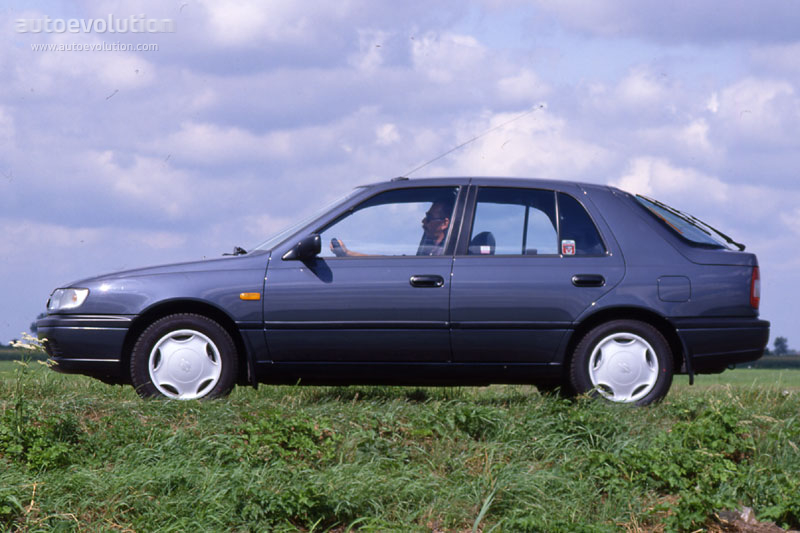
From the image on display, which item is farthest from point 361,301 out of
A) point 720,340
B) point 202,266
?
point 720,340

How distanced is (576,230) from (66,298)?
13.5 ft

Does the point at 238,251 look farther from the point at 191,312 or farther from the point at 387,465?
the point at 387,465

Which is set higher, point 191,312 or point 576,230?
point 576,230

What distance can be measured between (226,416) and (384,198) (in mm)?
2107

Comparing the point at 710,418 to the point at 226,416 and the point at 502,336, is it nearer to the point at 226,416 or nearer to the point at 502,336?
the point at 502,336

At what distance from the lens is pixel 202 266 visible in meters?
7.30

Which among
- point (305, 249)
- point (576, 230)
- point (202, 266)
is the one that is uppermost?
point (576, 230)

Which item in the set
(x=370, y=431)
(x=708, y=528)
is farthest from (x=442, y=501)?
(x=708, y=528)

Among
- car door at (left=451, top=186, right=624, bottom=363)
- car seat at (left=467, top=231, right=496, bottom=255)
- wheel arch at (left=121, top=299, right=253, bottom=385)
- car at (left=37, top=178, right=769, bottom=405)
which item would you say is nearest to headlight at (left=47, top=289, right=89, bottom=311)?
car at (left=37, top=178, right=769, bottom=405)

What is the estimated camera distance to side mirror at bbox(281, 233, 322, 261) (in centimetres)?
699

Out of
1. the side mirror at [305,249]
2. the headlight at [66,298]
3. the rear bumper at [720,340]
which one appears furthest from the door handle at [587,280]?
the headlight at [66,298]

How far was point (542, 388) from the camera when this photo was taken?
8.16 meters

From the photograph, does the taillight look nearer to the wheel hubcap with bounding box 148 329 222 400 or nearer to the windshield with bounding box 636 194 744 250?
the windshield with bounding box 636 194 744 250

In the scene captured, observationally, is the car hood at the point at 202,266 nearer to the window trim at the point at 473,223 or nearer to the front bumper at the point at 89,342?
the front bumper at the point at 89,342
